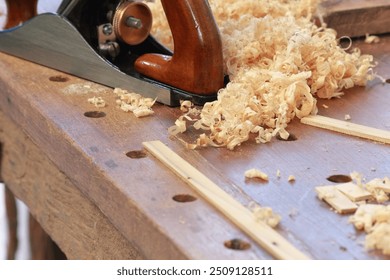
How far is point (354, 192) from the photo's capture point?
0.95 m

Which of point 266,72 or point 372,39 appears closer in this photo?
point 266,72

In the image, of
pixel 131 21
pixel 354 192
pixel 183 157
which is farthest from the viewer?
pixel 131 21

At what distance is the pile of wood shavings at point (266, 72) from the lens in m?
1.15

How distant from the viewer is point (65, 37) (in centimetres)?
136

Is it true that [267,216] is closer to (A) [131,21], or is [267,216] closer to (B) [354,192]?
(B) [354,192]

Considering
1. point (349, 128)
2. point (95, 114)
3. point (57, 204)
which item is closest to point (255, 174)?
point (349, 128)

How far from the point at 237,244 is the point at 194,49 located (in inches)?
17.4

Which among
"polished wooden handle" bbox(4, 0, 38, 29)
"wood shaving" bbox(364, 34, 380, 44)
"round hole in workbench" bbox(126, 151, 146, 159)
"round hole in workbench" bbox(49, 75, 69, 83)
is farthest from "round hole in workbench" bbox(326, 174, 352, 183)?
"polished wooden handle" bbox(4, 0, 38, 29)

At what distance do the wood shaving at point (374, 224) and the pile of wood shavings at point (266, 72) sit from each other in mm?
255

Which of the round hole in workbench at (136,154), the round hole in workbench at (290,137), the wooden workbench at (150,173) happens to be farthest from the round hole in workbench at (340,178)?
the round hole in workbench at (136,154)

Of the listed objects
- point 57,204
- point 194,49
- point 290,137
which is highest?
point 194,49

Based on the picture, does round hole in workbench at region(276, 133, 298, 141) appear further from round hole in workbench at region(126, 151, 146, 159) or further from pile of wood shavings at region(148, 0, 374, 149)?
round hole in workbench at region(126, 151, 146, 159)

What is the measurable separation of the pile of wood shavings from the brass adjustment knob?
0.15 m

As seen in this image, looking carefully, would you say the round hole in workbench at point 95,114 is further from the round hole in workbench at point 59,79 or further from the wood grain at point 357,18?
the wood grain at point 357,18
